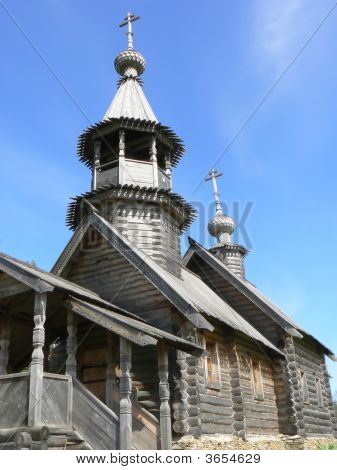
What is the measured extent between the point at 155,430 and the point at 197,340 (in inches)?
109

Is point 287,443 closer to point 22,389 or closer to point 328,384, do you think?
point 328,384

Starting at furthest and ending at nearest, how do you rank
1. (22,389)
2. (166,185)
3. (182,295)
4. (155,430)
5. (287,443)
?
1. (166,185)
2. (287,443)
3. (182,295)
4. (155,430)
5. (22,389)

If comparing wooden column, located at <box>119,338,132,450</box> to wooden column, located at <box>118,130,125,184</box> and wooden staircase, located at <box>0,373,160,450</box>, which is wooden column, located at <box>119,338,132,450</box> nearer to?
wooden staircase, located at <box>0,373,160,450</box>

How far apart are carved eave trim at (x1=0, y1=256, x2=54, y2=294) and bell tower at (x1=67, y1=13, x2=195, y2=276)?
6092 millimetres

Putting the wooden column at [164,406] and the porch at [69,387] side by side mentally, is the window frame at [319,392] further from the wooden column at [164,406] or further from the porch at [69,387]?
the wooden column at [164,406]

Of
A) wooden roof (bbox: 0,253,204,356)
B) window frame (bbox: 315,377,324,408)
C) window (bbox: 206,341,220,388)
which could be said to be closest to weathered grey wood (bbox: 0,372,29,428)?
wooden roof (bbox: 0,253,204,356)

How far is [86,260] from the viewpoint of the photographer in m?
14.9

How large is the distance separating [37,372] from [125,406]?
1.84m

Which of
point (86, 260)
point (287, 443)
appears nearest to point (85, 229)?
point (86, 260)

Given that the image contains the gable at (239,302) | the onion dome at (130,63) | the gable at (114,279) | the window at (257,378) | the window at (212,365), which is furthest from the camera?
the onion dome at (130,63)

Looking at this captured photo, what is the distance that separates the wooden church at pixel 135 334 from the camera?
9477mm

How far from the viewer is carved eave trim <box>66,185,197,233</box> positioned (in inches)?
632

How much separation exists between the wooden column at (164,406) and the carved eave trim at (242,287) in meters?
8.51

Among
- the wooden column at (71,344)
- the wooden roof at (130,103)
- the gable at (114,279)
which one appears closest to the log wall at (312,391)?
the gable at (114,279)
